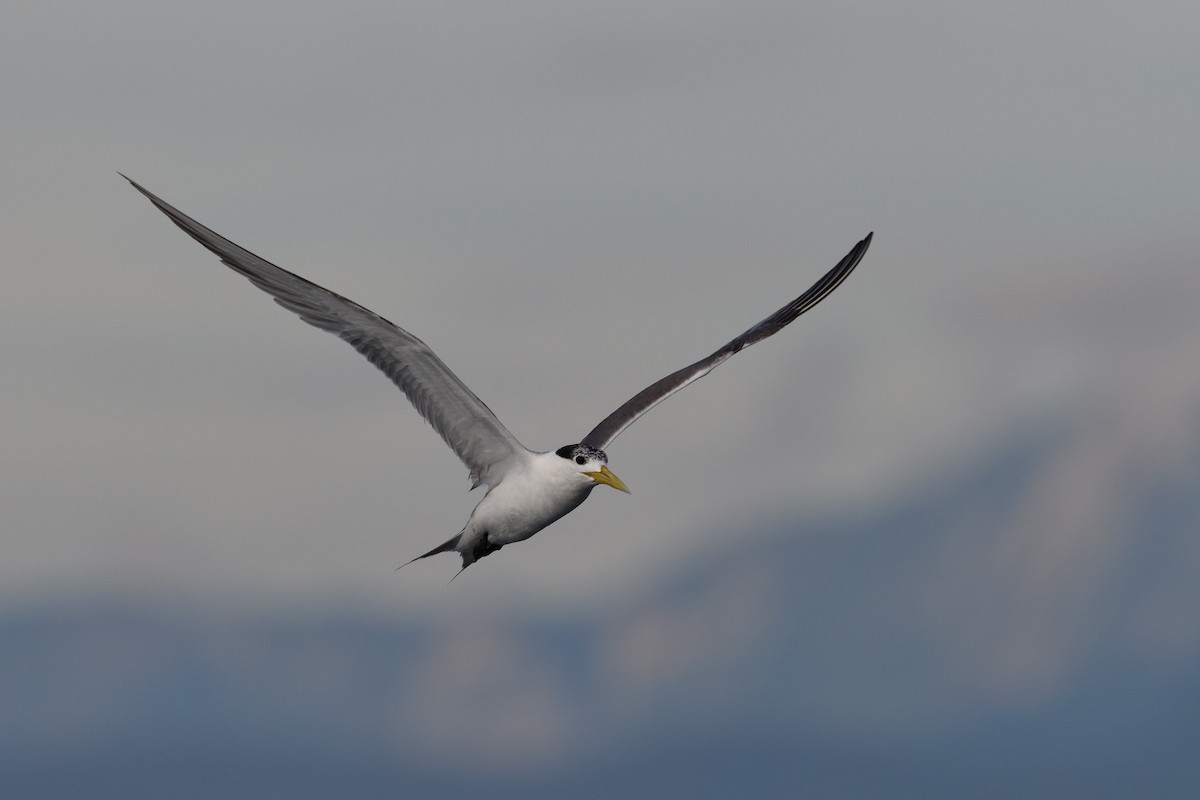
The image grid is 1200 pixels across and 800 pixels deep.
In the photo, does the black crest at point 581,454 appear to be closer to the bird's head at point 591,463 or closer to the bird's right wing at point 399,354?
the bird's head at point 591,463

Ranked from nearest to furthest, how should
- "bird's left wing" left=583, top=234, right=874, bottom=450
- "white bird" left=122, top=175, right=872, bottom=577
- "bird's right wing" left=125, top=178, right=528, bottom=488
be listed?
"bird's right wing" left=125, top=178, right=528, bottom=488 < "white bird" left=122, top=175, right=872, bottom=577 < "bird's left wing" left=583, top=234, right=874, bottom=450

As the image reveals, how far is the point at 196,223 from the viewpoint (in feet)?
66.5

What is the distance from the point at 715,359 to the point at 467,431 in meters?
4.89

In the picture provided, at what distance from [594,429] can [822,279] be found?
6.33 metres

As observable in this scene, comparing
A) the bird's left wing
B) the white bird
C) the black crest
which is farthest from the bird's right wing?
the bird's left wing

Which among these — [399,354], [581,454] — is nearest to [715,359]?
[581,454]

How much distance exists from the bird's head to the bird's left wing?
120cm

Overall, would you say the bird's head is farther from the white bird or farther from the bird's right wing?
the bird's right wing

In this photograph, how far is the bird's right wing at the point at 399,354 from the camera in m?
20.9

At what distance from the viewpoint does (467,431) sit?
23.1 metres

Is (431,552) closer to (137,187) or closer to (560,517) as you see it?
(560,517)

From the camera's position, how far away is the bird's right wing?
20.9 meters

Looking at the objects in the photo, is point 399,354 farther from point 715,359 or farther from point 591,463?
point 715,359

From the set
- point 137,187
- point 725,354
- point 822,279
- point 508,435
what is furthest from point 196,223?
point 822,279
